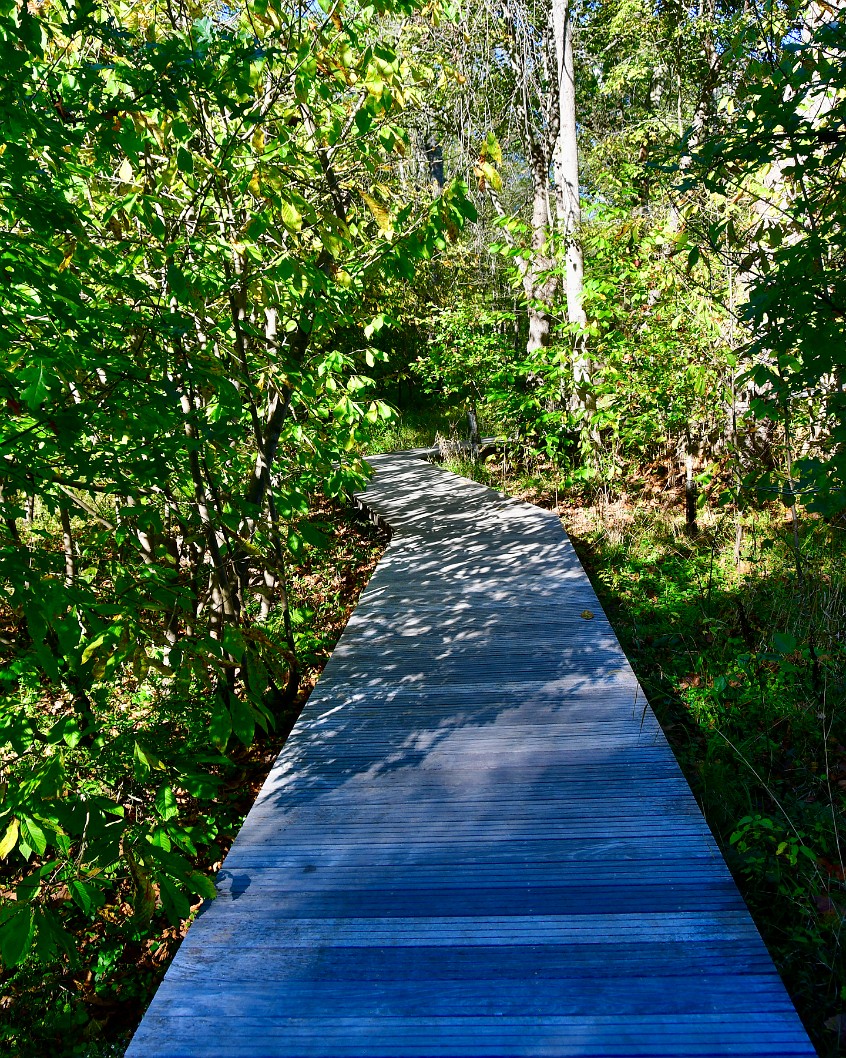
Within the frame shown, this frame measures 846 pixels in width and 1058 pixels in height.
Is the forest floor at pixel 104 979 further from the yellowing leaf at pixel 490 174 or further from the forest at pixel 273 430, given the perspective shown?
the yellowing leaf at pixel 490 174

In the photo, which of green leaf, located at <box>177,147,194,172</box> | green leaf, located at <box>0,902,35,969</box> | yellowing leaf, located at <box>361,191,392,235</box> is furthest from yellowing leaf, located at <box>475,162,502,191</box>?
green leaf, located at <box>0,902,35,969</box>

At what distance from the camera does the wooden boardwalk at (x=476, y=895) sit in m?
1.94

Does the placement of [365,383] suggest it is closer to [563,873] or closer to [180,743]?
[180,743]

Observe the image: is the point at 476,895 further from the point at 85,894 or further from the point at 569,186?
the point at 569,186

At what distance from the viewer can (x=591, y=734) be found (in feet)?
11.0

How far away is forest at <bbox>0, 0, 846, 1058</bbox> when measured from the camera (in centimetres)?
236

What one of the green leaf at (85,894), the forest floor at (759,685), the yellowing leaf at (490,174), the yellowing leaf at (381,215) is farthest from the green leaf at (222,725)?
the yellowing leaf at (490,174)

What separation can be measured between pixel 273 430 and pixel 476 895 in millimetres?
2947

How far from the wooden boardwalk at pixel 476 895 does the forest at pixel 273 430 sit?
0.31 m

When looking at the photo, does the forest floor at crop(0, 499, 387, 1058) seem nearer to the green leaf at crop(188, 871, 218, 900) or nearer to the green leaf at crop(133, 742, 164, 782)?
the green leaf at crop(188, 871, 218, 900)

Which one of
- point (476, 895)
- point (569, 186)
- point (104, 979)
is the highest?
point (569, 186)

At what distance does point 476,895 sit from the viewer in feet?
7.94

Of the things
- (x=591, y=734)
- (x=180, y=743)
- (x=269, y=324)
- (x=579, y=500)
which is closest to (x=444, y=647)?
(x=591, y=734)

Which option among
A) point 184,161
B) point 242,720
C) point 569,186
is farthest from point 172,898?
point 569,186
